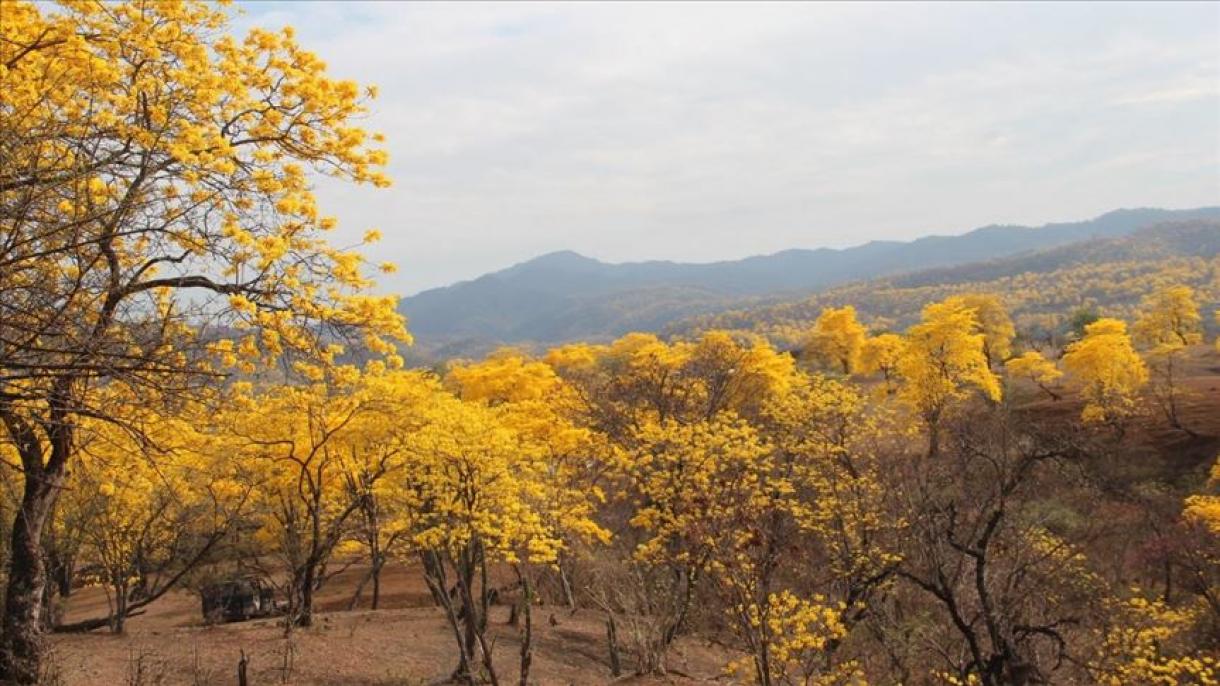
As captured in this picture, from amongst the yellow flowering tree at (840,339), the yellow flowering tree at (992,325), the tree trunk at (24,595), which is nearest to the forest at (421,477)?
the tree trunk at (24,595)

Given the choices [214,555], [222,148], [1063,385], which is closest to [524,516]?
[222,148]

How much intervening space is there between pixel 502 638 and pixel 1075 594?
2013 cm

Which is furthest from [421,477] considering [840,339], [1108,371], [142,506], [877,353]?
[840,339]

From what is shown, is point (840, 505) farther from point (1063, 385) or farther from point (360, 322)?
point (1063, 385)

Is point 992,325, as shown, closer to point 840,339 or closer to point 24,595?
point 840,339

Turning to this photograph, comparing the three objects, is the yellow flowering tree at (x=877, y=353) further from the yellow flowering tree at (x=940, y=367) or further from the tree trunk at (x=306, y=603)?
the tree trunk at (x=306, y=603)

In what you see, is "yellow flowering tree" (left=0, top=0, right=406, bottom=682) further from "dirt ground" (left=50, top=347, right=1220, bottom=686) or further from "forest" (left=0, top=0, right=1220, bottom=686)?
"dirt ground" (left=50, top=347, right=1220, bottom=686)

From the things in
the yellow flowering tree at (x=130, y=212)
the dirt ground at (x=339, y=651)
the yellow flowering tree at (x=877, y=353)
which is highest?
the yellow flowering tree at (x=130, y=212)

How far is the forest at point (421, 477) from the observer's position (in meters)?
7.70

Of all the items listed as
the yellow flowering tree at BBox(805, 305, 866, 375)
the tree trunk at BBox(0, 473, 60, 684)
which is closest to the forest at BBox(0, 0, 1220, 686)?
the tree trunk at BBox(0, 473, 60, 684)

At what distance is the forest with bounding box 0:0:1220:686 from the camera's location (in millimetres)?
7695

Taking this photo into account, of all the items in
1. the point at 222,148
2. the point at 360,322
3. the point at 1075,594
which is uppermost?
the point at 222,148

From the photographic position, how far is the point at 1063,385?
68.2 metres

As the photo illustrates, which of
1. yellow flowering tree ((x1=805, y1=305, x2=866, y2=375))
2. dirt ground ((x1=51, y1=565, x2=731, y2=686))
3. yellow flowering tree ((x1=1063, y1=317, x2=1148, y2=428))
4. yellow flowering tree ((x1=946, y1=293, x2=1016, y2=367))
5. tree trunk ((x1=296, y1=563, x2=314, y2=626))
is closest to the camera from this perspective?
dirt ground ((x1=51, y1=565, x2=731, y2=686))
